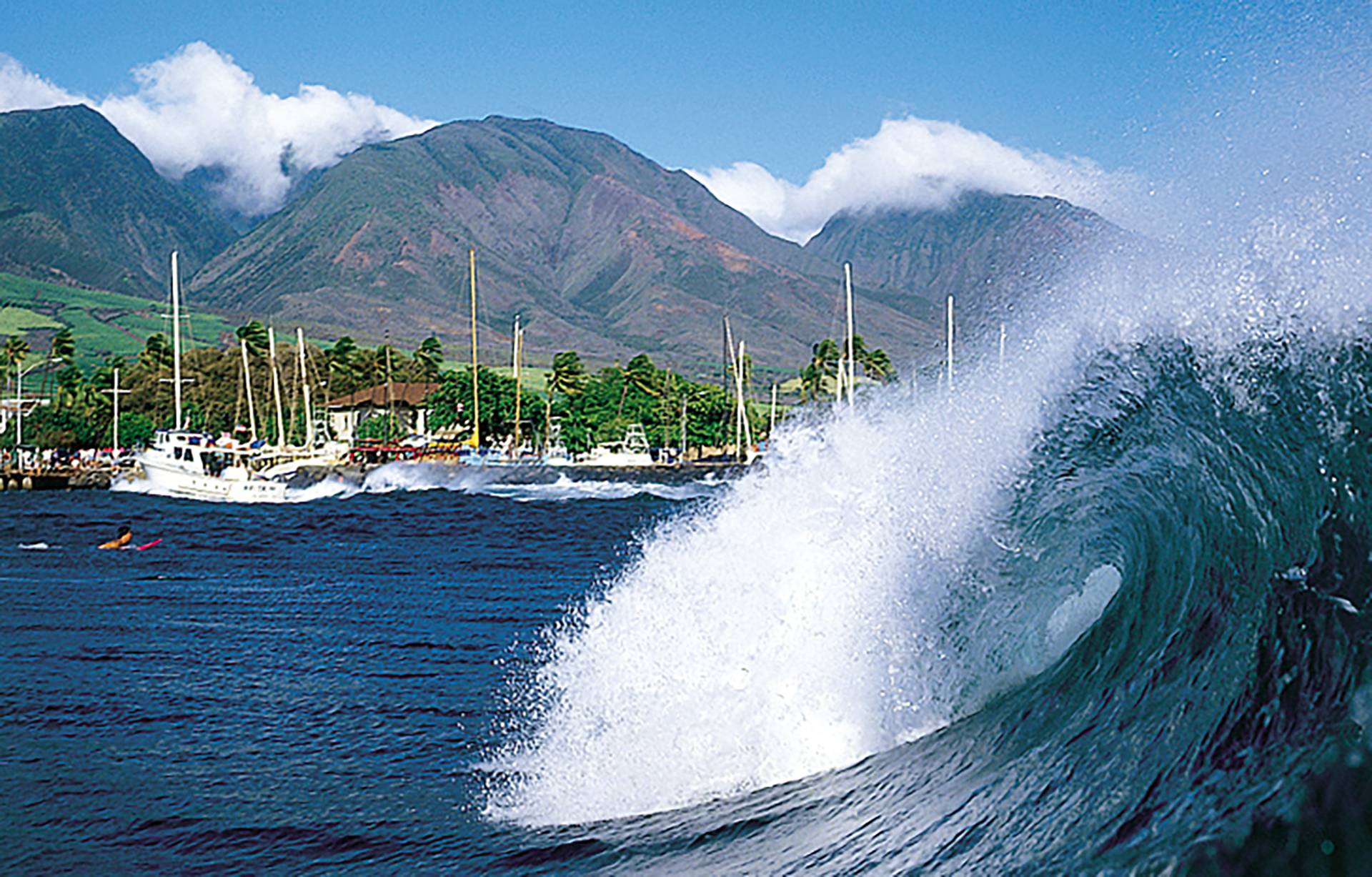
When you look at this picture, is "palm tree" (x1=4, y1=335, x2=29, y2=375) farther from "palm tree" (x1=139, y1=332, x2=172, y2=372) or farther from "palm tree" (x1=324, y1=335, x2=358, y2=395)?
"palm tree" (x1=324, y1=335, x2=358, y2=395)

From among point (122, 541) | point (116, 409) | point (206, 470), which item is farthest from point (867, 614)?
point (116, 409)

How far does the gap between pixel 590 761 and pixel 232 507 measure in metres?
45.6

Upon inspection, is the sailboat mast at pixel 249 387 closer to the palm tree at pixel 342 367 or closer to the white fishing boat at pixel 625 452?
the palm tree at pixel 342 367

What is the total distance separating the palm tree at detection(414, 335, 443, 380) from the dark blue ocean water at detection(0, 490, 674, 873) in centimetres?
9901

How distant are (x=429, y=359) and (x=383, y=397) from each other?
15.5 m

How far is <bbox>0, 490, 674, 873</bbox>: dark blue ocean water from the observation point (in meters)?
8.12

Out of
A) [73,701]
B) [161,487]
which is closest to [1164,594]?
[73,701]

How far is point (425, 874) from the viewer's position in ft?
23.6

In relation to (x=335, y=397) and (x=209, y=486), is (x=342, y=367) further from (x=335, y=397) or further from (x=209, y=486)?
(x=209, y=486)

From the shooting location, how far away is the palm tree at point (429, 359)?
424 feet

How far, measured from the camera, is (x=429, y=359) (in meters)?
132

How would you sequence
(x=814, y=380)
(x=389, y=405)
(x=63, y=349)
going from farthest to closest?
(x=389, y=405) < (x=63, y=349) < (x=814, y=380)

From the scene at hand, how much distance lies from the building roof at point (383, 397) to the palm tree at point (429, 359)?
6.32 m

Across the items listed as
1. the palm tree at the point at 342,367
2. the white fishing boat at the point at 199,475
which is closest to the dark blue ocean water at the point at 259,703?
the white fishing boat at the point at 199,475
